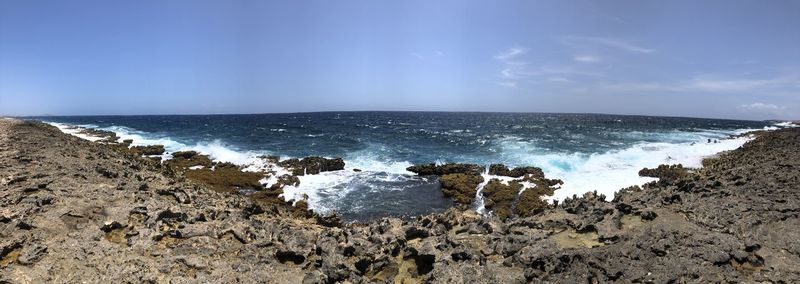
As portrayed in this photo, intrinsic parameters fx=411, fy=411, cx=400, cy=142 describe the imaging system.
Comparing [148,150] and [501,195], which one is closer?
[501,195]

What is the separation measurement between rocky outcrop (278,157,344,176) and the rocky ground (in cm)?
1861

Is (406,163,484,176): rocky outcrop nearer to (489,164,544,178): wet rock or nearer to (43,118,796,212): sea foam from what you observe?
(43,118,796,212): sea foam

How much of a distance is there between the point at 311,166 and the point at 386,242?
2385 cm

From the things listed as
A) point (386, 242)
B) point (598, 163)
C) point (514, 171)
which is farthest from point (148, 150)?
point (598, 163)

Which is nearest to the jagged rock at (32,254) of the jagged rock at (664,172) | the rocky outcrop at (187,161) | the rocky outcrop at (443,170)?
the rocky outcrop at (187,161)

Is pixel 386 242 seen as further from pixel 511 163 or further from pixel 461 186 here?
pixel 511 163

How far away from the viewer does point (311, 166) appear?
3325cm

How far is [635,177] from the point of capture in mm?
29859

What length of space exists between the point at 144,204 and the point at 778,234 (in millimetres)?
16262

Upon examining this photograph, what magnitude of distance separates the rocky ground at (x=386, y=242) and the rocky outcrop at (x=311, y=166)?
61.0ft

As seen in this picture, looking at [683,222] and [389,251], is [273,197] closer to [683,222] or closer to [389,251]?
[389,251]

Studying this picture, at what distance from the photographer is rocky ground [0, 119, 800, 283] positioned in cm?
823

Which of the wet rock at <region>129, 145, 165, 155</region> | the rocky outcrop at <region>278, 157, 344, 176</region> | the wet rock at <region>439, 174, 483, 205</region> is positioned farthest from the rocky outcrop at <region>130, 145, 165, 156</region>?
the wet rock at <region>439, 174, 483, 205</region>

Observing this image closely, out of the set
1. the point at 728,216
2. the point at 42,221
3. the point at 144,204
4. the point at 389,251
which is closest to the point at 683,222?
the point at 728,216
